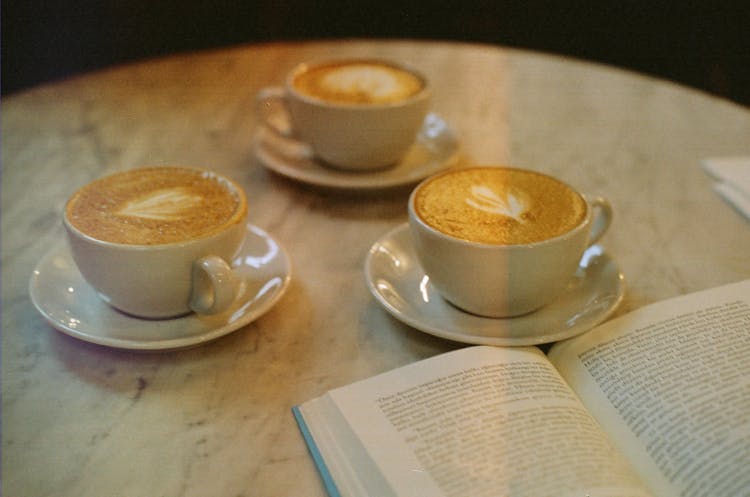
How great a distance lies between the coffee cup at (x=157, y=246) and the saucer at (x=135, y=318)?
18 mm

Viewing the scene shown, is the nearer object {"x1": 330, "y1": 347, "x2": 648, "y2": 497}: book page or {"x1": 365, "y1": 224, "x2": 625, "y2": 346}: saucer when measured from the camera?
{"x1": 330, "y1": 347, "x2": 648, "y2": 497}: book page

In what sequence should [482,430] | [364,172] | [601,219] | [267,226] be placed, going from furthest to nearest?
[364,172] < [267,226] < [601,219] < [482,430]

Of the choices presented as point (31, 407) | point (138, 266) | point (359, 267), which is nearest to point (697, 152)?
point (359, 267)

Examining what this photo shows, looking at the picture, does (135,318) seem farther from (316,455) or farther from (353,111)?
(353,111)

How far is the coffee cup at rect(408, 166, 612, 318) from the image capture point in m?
0.71

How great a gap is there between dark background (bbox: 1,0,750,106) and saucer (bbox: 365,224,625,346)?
144 centimetres

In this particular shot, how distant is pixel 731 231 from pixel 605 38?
184 cm

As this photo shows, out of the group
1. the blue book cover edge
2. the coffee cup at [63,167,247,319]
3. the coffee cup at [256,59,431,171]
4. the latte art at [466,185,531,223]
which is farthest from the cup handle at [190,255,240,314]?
the coffee cup at [256,59,431,171]

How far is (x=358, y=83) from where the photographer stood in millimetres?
1126

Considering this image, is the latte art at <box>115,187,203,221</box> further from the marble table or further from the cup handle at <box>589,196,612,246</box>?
the cup handle at <box>589,196,612,246</box>

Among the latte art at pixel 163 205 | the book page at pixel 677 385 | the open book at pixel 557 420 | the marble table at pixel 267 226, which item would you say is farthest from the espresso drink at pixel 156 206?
the book page at pixel 677 385

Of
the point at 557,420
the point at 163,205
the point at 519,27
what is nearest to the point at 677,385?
the point at 557,420

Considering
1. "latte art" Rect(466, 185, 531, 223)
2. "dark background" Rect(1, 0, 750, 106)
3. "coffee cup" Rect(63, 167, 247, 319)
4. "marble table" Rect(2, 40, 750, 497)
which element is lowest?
"dark background" Rect(1, 0, 750, 106)

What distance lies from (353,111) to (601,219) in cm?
38
